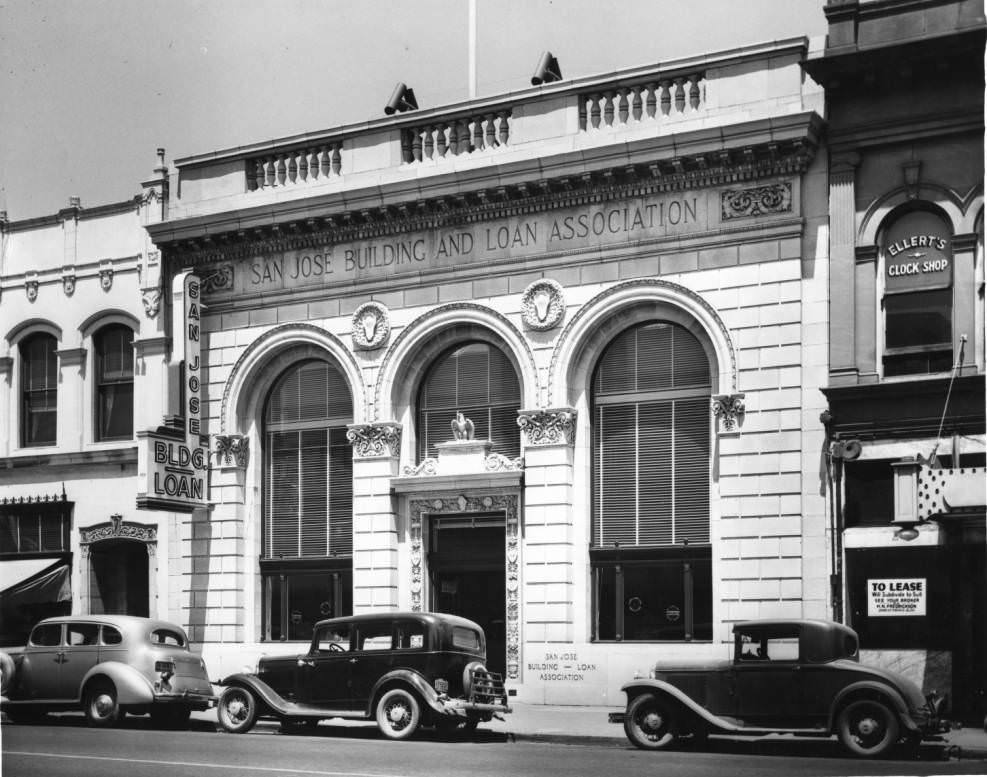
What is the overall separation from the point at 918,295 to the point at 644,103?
19.5ft

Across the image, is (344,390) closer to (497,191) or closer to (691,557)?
(497,191)

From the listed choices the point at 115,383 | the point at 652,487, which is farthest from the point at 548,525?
the point at 115,383

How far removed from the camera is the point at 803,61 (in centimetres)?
2306

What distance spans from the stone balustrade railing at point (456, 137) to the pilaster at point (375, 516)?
189 inches

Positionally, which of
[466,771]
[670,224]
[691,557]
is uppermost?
[670,224]

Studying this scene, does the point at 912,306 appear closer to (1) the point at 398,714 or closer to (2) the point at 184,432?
(1) the point at 398,714

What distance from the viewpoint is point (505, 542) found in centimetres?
2622

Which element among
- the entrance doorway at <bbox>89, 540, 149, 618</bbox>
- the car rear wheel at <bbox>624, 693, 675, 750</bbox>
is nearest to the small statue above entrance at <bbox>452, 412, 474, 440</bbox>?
the entrance doorway at <bbox>89, 540, 149, 618</bbox>

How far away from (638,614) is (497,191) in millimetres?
7378

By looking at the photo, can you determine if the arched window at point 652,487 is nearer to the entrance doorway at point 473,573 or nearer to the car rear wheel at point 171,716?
the entrance doorway at point 473,573

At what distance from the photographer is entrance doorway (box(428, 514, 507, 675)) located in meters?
26.1

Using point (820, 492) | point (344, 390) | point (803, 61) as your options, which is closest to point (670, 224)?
point (803, 61)

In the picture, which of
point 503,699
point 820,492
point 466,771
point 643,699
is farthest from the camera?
point 820,492

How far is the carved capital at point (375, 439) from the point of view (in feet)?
88.2
